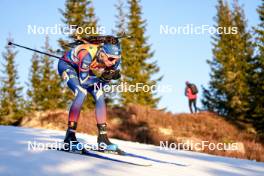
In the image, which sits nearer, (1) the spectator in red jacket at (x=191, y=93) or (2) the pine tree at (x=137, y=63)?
(1) the spectator in red jacket at (x=191, y=93)

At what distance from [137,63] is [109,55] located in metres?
25.4

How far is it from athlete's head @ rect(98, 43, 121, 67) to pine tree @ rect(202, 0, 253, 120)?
921 inches

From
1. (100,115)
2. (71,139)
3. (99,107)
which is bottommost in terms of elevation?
(71,139)

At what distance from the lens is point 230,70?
30484 mm

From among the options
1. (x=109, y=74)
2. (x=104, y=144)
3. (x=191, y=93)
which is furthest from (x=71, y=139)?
(x=191, y=93)

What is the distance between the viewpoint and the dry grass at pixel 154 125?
14.9 m

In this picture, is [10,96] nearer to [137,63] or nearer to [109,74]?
[137,63]

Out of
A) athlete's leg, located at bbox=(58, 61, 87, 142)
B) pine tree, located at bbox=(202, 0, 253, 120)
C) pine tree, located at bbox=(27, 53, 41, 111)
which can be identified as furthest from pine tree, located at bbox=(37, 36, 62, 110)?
athlete's leg, located at bbox=(58, 61, 87, 142)

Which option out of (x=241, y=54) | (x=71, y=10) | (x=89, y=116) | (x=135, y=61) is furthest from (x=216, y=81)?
(x=89, y=116)

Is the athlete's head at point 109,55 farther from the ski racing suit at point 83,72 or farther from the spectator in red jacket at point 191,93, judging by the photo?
the spectator in red jacket at point 191,93

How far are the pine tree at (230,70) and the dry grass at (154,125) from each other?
9621 mm

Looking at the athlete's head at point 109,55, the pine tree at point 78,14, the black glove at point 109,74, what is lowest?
the black glove at point 109,74

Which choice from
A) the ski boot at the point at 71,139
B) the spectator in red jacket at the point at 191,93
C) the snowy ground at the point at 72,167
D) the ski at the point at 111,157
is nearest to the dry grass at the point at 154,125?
the spectator in red jacket at the point at 191,93

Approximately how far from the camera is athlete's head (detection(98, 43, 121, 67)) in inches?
221
